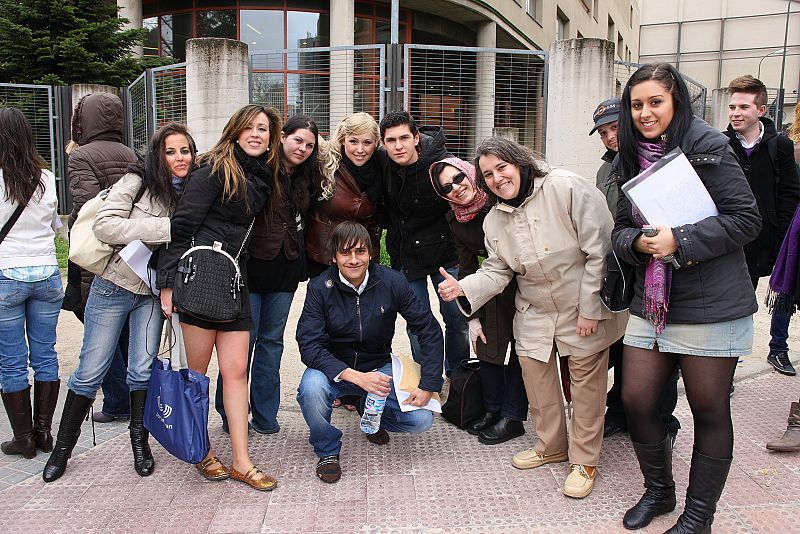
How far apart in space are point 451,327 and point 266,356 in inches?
52.4

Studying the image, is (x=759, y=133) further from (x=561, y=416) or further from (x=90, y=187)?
(x=90, y=187)

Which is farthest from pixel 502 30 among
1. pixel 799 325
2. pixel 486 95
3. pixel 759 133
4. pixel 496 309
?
pixel 496 309

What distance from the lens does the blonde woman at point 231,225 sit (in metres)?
3.33

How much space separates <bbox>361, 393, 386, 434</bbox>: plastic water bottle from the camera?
3.63 m

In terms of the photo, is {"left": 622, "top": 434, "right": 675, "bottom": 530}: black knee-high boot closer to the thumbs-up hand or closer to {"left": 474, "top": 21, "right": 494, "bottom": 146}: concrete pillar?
the thumbs-up hand

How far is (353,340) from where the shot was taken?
375 centimetres

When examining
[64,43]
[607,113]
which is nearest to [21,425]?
[607,113]

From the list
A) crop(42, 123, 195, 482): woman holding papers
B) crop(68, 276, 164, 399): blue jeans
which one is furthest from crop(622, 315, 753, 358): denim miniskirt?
crop(68, 276, 164, 399): blue jeans

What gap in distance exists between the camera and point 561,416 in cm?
362

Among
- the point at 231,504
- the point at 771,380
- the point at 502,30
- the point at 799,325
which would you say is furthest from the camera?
the point at 502,30

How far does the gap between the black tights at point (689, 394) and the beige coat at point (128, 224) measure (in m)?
2.36

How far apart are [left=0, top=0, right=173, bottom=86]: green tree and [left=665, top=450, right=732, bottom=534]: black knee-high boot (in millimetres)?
13458

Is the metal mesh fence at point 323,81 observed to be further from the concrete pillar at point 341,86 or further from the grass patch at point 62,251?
the grass patch at point 62,251

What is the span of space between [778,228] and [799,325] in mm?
2711
